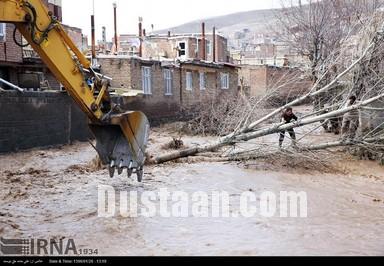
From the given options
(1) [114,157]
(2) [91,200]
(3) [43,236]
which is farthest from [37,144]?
(3) [43,236]

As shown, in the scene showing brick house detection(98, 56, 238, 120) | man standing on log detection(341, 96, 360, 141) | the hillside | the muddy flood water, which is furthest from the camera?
the hillside

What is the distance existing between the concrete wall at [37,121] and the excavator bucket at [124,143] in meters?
6.79

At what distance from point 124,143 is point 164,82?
20.6m

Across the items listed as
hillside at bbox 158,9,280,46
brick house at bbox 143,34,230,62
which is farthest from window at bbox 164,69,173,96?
→ hillside at bbox 158,9,280,46

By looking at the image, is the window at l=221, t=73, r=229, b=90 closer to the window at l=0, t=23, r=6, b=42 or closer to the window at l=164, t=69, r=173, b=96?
the window at l=164, t=69, r=173, b=96

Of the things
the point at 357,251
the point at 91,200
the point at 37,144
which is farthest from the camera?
the point at 37,144

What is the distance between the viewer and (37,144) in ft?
50.4

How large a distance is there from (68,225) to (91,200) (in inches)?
63.6

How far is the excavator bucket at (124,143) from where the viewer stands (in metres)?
7.94

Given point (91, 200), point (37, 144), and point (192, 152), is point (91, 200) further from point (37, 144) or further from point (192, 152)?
point (37, 144)

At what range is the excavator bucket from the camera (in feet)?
26.0

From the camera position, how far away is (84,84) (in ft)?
24.5

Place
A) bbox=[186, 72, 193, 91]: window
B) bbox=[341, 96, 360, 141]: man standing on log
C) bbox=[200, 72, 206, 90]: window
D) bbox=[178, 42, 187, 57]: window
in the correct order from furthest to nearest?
bbox=[178, 42, 187, 57]: window < bbox=[200, 72, 206, 90]: window < bbox=[186, 72, 193, 91]: window < bbox=[341, 96, 360, 141]: man standing on log

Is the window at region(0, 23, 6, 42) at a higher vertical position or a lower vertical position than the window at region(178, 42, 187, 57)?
lower
